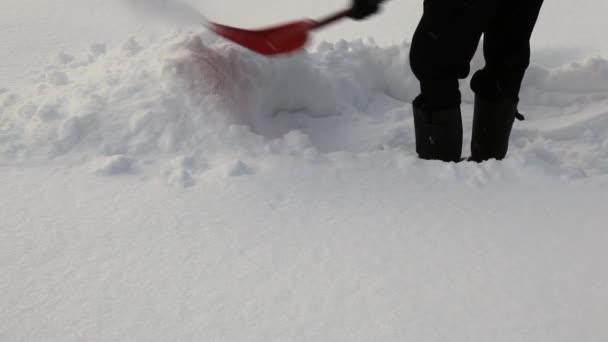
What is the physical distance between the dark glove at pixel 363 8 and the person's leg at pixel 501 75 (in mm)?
316

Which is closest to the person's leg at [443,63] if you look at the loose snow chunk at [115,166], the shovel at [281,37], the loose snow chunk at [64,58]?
the shovel at [281,37]

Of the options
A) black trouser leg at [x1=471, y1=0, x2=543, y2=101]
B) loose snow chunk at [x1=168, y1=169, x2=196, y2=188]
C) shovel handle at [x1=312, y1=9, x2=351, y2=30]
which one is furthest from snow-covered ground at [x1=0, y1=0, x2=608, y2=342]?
shovel handle at [x1=312, y1=9, x2=351, y2=30]

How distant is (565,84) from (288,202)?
3.97 ft

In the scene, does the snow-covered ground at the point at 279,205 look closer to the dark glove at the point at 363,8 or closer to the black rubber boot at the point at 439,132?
the black rubber boot at the point at 439,132

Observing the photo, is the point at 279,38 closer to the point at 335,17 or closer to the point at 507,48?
the point at 335,17

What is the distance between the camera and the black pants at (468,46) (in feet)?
4.61

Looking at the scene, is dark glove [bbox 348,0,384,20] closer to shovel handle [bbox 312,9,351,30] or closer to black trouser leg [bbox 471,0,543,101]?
shovel handle [bbox 312,9,351,30]

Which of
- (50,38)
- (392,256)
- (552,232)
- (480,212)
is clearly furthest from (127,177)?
(50,38)

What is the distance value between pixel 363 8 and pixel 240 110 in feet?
1.67

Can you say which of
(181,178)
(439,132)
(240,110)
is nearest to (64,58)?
(240,110)

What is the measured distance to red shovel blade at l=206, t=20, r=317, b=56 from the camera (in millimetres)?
1547

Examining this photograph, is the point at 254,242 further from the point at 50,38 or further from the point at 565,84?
the point at 50,38

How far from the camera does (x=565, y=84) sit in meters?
2.17

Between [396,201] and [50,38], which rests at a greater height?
[50,38]
